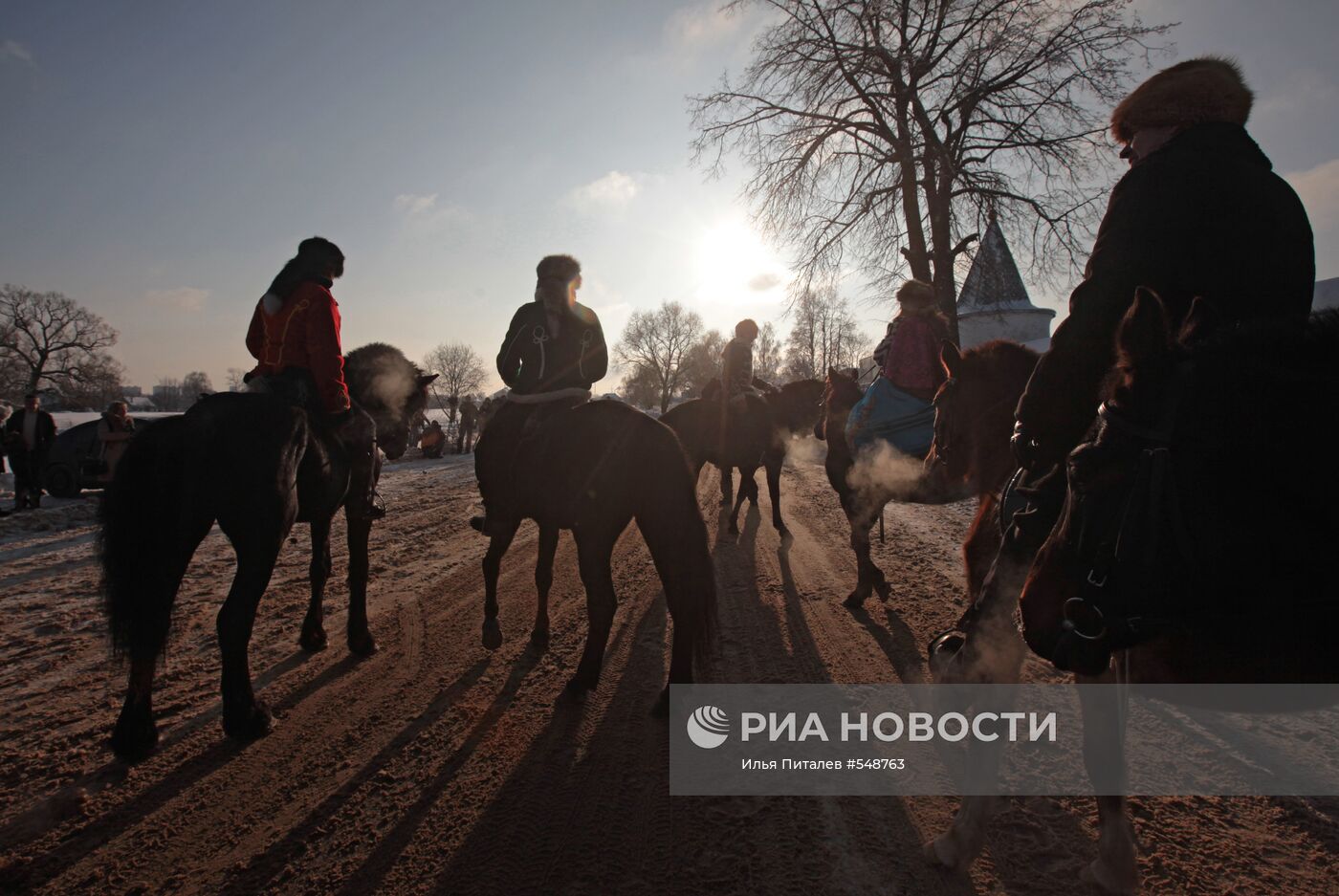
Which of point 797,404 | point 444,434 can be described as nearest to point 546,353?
point 797,404

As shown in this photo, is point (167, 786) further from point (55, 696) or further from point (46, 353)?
point (46, 353)

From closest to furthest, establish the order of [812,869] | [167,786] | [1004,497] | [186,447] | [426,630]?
[812,869] < [1004,497] < [167,786] < [186,447] < [426,630]

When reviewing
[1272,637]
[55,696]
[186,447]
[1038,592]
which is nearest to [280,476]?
[186,447]

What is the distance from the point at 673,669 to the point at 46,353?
234 ft

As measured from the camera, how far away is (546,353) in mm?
4027

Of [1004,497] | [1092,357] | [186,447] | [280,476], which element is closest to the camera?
[1092,357]

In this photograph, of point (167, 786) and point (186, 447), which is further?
point (186, 447)

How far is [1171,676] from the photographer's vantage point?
1430 millimetres

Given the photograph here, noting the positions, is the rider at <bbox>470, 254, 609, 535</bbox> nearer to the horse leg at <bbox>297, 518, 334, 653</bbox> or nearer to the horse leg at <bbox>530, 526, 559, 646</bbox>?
the horse leg at <bbox>530, 526, 559, 646</bbox>

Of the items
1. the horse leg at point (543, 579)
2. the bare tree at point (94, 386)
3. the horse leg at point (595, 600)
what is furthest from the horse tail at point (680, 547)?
the bare tree at point (94, 386)

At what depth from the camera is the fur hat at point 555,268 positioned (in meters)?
4.07

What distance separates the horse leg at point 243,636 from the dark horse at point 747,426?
5.68 metres

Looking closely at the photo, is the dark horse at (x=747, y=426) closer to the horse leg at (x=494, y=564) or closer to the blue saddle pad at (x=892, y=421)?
the blue saddle pad at (x=892, y=421)

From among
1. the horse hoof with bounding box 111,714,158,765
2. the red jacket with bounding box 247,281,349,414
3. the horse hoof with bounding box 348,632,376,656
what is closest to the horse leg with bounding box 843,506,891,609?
the horse hoof with bounding box 348,632,376,656
